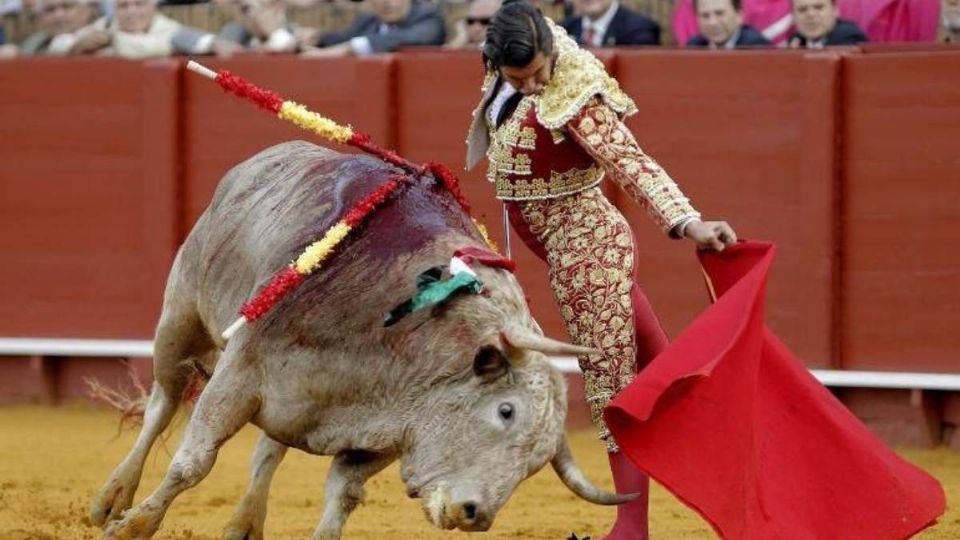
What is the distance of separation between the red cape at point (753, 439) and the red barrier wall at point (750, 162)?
2.75 meters

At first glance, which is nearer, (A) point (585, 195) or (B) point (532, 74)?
(B) point (532, 74)

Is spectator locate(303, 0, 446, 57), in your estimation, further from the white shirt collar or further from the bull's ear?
the bull's ear

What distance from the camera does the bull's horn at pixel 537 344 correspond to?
4.23 metres

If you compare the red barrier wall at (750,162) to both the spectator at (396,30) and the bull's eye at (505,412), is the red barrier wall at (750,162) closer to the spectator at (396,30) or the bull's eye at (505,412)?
the spectator at (396,30)

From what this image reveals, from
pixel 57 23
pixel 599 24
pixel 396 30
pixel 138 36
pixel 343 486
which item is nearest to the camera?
pixel 343 486

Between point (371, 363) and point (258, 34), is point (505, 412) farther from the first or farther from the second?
point (258, 34)

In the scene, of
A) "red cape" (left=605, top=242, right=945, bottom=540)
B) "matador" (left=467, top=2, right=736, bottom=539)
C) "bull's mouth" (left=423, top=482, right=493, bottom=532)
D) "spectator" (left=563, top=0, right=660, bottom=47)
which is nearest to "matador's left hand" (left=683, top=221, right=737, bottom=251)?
"matador" (left=467, top=2, right=736, bottom=539)

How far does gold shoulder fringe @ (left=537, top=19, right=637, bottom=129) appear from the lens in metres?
4.69

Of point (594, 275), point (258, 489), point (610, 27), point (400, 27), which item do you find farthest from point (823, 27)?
point (258, 489)

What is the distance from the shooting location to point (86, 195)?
28.9ft

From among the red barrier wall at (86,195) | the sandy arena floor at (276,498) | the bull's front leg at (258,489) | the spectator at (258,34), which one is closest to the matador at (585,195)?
the bull's front leg at (258,489)

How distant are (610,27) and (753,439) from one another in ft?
11.6

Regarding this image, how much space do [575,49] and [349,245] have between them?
650 millimetres

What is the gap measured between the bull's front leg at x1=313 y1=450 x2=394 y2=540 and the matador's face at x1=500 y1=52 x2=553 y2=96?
856 millimetres
